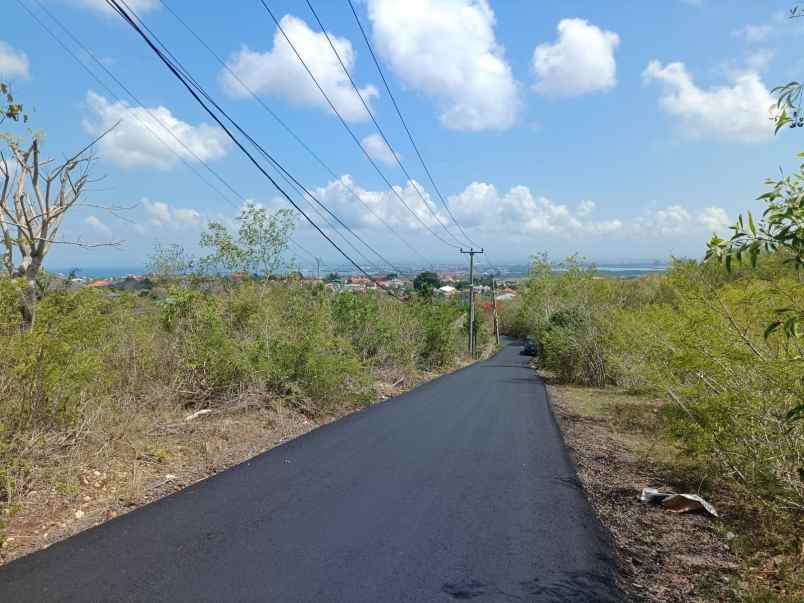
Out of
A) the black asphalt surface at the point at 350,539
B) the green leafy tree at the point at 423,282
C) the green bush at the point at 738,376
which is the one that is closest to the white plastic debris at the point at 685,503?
the green bush at the point at 738,376

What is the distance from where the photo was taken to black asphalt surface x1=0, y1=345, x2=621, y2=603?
4734mm

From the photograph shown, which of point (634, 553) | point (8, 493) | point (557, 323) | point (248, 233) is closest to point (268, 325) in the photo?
point (8, 493)

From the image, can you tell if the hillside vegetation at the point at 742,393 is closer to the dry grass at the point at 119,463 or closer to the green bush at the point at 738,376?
the green bush at the point at 738,376

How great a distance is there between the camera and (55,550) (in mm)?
5336

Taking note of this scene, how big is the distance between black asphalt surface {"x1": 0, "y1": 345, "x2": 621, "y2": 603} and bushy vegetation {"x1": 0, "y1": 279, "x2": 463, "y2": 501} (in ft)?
5.29

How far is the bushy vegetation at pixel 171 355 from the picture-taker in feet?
21.5

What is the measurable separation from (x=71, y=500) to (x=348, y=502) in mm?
3010

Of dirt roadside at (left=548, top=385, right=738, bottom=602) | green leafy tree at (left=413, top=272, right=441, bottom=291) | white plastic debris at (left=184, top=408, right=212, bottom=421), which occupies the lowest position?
dirt roadside at (left=548, top=385, right=738, bottom=602)

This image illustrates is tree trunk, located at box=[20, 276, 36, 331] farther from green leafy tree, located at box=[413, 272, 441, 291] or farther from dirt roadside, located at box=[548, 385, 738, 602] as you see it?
green leafy tree, located at box=[413, 272, 441, 291]

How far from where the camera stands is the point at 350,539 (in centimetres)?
582

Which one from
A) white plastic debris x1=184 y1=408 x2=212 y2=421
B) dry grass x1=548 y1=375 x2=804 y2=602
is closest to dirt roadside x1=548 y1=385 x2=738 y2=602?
dry grass x1=548 y1=375 x2=804 y2=602

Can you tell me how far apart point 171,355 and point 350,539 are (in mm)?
6984

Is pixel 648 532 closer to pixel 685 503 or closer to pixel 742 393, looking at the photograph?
pixel 685 503

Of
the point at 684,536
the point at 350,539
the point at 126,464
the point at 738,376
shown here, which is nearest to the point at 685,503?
the point at 684,536
